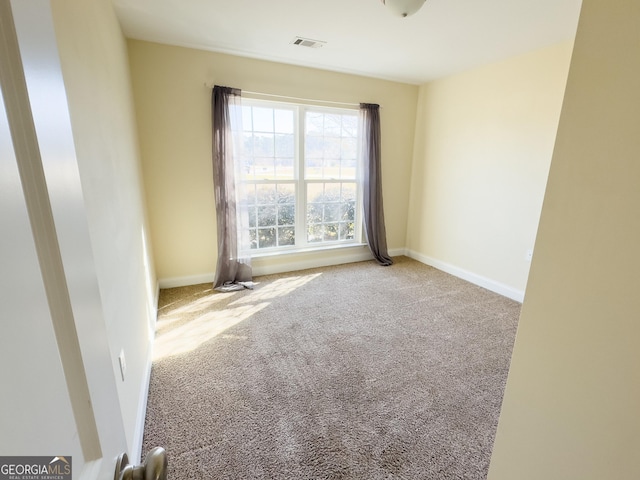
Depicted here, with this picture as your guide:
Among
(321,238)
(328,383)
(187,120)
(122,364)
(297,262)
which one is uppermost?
(187,120)

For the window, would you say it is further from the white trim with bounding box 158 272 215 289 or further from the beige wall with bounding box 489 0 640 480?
the beige wall with bounding box 489 0 640 480

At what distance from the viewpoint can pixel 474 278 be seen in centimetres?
364

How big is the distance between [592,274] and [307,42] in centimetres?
291

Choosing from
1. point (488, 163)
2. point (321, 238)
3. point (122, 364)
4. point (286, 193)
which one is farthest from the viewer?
point (321, 238)

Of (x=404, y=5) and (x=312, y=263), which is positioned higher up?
(x=404, y=5)

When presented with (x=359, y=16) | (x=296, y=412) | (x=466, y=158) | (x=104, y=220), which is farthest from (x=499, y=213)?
(x=104, y=220)

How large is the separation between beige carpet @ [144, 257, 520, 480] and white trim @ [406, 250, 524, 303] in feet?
0.56

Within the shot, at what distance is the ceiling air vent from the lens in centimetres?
268

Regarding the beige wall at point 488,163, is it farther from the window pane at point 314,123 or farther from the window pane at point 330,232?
the window pane at point 314,123

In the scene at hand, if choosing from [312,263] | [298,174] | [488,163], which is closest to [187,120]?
[298,174]

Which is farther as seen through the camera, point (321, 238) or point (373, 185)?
point (321, 238)

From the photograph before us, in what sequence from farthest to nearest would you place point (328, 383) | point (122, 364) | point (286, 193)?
point (286, 193) → point (328, 383) → point (122, 364)

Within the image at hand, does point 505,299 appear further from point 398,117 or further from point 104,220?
point 104,220

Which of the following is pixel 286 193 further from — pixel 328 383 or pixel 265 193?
pixel 328 383
